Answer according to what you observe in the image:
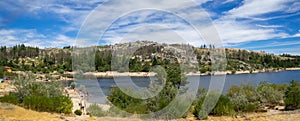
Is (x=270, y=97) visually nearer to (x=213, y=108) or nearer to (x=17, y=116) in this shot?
(x=213, y=108)

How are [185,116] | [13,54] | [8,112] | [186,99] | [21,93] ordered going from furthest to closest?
[13,54] → [21,93] → [186,99] → [185,116] → [8,112]

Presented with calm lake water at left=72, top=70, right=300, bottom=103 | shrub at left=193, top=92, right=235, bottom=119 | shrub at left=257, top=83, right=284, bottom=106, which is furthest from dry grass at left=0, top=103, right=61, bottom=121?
shrub at left=257, top=83, right=284, bottom=106

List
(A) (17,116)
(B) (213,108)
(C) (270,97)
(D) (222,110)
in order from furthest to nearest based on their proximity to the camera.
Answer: (C) (270,97) → (B) (213,108) → (D) (222,110) → (A) (17,116)

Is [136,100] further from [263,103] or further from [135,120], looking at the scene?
[263,103]

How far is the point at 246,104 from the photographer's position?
19.8 m

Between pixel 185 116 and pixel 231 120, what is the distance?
3.01m

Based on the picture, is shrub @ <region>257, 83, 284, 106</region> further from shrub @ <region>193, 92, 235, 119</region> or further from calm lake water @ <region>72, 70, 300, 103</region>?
calm lake water @ <region>72, 70, 300, 103</region>

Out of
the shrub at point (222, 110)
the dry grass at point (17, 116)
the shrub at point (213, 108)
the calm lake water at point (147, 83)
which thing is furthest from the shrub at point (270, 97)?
the dry grass at point (17, 116)

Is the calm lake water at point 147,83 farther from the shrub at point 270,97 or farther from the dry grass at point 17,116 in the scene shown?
the dry grass at point 17,116

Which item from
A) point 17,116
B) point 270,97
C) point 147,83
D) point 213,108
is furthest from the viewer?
point 147,83

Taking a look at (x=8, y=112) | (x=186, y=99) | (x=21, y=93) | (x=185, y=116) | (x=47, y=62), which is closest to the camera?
(x=8, y=112)

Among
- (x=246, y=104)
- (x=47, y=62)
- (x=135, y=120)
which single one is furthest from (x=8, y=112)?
(x=47, y=62)

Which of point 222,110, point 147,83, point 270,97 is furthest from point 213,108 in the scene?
point 147,83

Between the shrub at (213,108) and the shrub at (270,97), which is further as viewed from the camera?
the shrub at (270,97)
